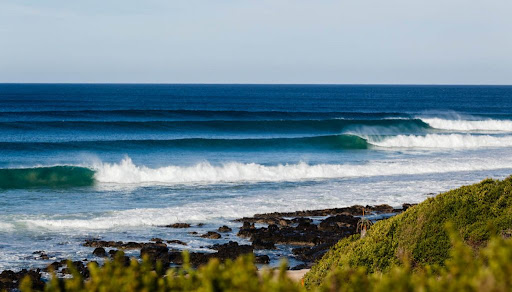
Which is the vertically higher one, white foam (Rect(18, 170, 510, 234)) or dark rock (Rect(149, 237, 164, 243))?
white foam (Rect(18, 170, 510, 234))

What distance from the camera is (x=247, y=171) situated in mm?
32219

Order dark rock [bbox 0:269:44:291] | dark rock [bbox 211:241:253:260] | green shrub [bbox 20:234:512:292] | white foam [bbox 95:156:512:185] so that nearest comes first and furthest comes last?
1. green shrub [bbox 20:234:512:292]
2. dark rock [bbox 0:269:44:291]
3. dark rock [bbox 211:241:253:260]
4. white foam [bbox 95:156:512:185]

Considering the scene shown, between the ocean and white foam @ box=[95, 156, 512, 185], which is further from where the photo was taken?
white foam @ box=[95, 156, 512, 185]

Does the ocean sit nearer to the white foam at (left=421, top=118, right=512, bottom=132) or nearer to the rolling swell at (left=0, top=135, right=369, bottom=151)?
the rolling swell at (left=0, top=135, right=369, bottom=151)

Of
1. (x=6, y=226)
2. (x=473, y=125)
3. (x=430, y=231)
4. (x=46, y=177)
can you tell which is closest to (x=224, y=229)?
(x=6, y=226)

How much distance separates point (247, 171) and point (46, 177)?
10.5m

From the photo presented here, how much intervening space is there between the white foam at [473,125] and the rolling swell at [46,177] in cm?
Answer: 4008

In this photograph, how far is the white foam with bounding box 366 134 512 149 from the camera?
46906mm

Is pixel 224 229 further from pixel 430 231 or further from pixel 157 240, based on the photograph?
pixel 430 231

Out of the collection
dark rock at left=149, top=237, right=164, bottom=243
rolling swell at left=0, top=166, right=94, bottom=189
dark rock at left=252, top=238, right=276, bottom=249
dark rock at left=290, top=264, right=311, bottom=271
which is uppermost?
rolling swell at left=0, top=166, right=94, bottom=189

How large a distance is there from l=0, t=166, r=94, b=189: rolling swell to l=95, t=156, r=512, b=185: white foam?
908 millimetres

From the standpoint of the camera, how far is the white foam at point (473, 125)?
2361 inches

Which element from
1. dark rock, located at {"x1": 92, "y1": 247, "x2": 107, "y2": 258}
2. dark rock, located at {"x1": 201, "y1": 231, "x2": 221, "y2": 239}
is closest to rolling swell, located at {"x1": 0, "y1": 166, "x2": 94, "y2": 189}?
dark rock, located at {"x1": 201, "y1": 231, "x2": 221, "y2": 239}

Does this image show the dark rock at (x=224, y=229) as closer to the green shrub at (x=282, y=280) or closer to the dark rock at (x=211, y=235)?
the dark rock at (x=211, y=235)
